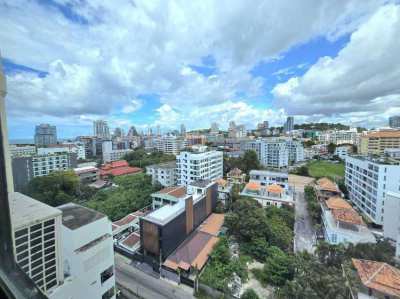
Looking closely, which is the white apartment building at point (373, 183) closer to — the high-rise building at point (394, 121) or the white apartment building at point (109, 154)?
the white apartment building at point (109, 154)

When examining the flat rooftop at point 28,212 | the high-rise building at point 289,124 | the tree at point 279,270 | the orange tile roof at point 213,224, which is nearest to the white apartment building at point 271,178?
the orange tile roof at point 213,224

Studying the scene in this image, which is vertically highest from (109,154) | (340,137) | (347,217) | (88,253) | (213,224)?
(340,137)

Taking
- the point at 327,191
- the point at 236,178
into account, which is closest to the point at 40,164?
the point at 236,178

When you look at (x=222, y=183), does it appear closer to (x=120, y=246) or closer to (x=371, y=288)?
(x=120, y=246)

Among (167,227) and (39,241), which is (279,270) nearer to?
(167,227)

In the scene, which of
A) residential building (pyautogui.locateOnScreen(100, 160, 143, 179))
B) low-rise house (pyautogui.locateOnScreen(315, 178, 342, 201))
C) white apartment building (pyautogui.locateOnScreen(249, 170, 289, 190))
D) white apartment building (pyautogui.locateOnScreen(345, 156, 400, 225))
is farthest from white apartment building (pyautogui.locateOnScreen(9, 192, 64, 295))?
residential building (pyautogui.locateOnScreen(100, 160, 143, 179))

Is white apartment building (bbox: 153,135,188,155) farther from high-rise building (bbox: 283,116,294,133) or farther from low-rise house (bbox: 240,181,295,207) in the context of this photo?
high-rise building (bbox: 283,116,294,133)
